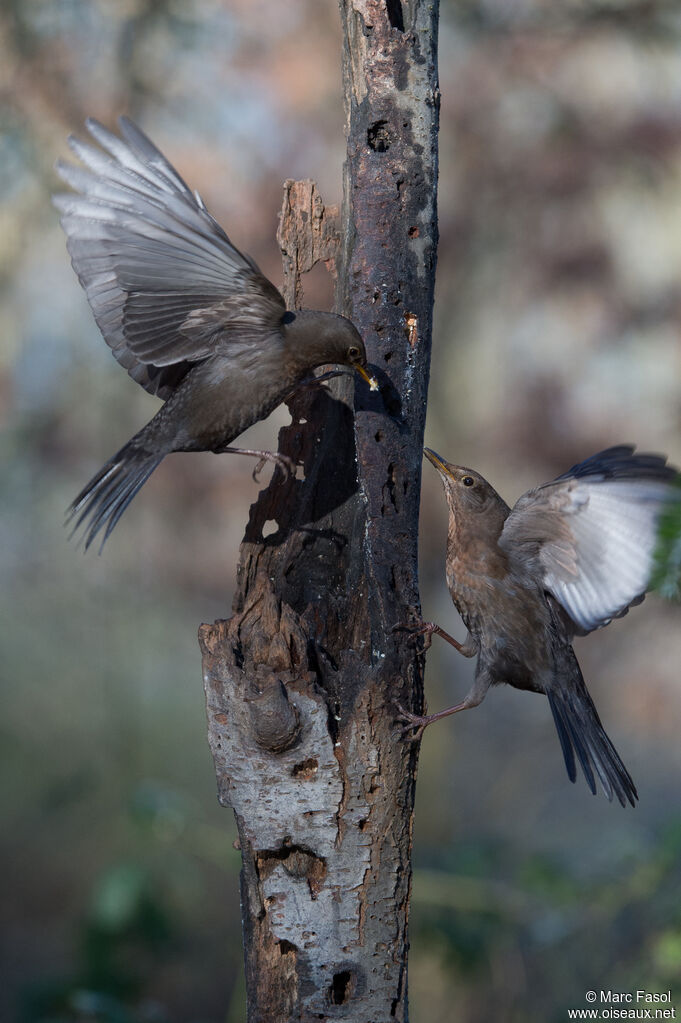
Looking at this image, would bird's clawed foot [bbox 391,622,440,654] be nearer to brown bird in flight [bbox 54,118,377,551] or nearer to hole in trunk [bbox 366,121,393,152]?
brown bird in flight [bbox 54,118,377,551]

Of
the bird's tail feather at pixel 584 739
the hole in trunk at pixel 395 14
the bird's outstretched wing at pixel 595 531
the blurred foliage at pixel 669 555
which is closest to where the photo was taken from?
the blurred foliage at pixel 669 555

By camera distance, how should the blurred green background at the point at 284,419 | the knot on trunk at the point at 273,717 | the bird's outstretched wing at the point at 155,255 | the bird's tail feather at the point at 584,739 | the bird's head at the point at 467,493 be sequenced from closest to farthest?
1. the knot on trunk at the point at 273,717
2. the bird's outstretched wing at the point at 155,255
3. the bird's tail feather at the point at 584,739
4. the bird's head at the point at 467,493
5. the blurred green background at the point at 284,419

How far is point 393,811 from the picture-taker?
209 cm

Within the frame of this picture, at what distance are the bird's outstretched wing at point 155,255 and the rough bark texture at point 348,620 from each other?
0.28 metres

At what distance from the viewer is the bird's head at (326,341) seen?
85.0 inches

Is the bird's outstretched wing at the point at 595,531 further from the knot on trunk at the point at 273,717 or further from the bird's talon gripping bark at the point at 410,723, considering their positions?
the knot on trunk at the point at 273,717

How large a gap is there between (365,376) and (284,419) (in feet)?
10.7

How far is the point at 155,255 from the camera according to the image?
2162 mm

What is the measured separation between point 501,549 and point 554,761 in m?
3.83

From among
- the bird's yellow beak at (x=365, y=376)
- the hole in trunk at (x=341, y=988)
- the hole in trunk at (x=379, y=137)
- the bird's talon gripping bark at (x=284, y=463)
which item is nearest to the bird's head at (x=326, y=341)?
the bird's yellow beak at (x=365, y=376)

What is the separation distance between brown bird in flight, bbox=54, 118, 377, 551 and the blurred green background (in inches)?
115

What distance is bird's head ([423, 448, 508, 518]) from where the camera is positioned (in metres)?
2.80

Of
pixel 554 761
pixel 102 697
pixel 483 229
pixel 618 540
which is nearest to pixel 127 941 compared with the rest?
pixel 102 697

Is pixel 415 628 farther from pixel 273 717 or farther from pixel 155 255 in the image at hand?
pixel 155 255
